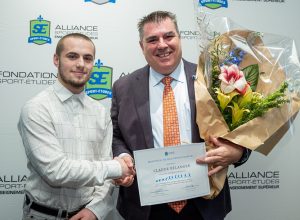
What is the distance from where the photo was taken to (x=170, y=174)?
1544 millimetres

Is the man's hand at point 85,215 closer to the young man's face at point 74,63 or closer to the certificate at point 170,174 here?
the certificate at point 170,174

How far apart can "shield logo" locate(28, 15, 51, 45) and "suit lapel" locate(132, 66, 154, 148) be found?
92 cm

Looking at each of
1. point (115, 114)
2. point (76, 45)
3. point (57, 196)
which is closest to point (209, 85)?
point (115, 114)

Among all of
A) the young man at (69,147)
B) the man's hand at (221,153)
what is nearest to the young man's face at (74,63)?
the young man at (69,147)

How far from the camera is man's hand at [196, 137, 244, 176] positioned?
60.5 inches

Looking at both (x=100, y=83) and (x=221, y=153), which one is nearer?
(x=221, y=153)

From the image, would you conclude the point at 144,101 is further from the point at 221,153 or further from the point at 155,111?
the point at 221,153

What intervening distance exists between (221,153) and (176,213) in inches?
16.8

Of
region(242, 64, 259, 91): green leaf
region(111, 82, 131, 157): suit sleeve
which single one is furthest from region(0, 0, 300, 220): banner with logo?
region(242, 64, 259, 91): green leaf

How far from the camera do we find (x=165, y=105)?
1.76 meters

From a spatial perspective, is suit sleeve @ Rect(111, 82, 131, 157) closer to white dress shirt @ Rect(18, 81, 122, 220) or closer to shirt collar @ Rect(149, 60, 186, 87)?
white dress shirt @ Rect(18, 81, 122, 220)

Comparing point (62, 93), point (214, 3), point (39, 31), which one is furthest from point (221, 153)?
point (39, 31)

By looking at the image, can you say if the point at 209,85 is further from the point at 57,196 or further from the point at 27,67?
the point at 27,67

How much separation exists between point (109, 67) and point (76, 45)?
26.0 inches
